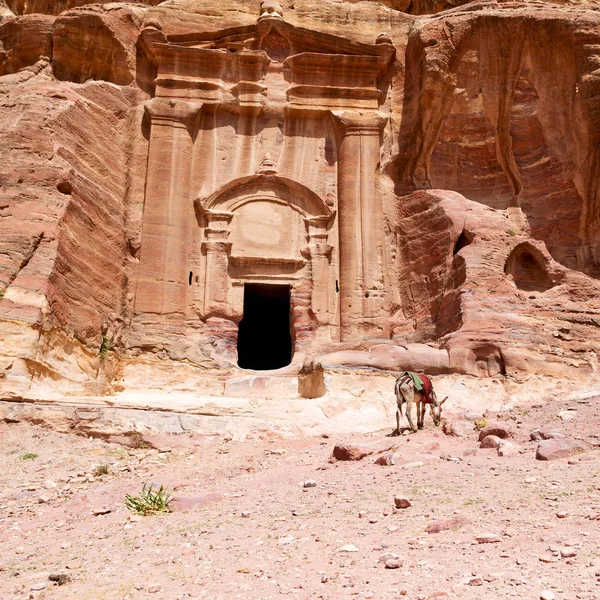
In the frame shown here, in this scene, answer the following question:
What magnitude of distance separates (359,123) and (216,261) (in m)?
5.38

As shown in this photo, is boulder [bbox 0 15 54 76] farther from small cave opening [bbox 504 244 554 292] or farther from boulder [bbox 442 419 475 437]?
boulder [bbox 442 419 475 437]

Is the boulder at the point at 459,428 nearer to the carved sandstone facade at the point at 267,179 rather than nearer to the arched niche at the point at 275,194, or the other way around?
the carved sandstone facade at the point at 267,179

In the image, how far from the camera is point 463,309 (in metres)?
16.2

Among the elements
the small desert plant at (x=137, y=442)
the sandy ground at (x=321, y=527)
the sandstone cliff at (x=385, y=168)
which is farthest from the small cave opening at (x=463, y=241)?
the small desert plant at (x=137, y=442)

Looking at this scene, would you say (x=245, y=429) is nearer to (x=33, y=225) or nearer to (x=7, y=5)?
(x=33, y=225)

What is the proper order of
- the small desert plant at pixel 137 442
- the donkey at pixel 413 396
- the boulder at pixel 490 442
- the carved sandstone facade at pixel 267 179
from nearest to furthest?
the boulder at pixel 490 442 → the donkey at pixel 413 396 → the small desert plant at pixel 137 442 → the carved sandstone facade at pixel 267 179

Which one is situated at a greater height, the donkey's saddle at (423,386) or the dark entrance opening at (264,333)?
the dark entrance opening at (264,333)

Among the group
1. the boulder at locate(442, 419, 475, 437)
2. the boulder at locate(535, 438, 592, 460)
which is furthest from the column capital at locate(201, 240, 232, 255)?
the boulder at locate(535, 438, 592, 460)

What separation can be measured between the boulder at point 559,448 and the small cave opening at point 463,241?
10250 millimetres

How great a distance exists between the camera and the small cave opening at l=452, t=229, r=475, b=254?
58.8 feet

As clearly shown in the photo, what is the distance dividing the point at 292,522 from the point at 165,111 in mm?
15299

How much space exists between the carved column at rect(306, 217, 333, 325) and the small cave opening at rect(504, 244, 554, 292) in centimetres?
447

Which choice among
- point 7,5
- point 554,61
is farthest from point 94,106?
point 554,61

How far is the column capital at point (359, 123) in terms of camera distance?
20.6 meters
